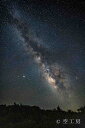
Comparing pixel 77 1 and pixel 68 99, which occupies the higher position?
pixel 77 1

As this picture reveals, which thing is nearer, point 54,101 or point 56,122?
point 56,122

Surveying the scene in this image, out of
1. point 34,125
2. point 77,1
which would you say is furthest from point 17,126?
point 77,1

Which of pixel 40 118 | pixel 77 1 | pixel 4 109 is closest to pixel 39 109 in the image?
pixel 40 118

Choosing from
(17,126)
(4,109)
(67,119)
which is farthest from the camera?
(4,109)

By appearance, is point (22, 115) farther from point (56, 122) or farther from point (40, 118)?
point (56, 122)

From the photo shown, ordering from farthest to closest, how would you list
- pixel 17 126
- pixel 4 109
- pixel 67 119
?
pixel 4 109
pixel 17 126
pixel 67 119

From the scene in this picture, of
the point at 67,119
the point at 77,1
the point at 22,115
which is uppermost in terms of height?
the point at 77,1
